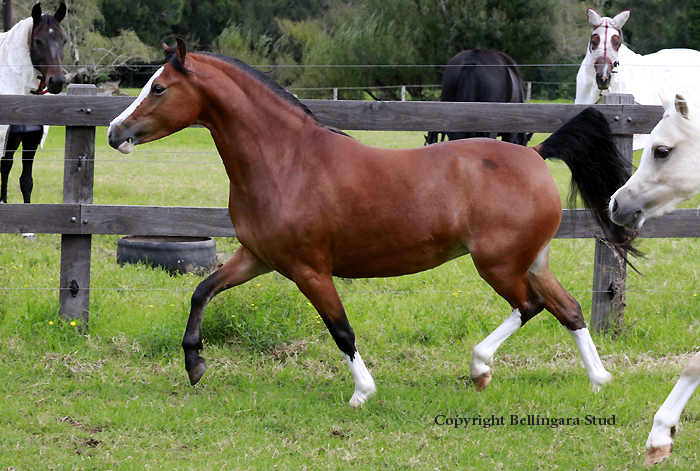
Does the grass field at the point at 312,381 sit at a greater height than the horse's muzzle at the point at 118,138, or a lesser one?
lesser

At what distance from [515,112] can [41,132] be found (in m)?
5.62

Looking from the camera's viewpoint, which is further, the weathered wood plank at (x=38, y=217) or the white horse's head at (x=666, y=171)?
the weathered wood plank at (x=38, y=217)

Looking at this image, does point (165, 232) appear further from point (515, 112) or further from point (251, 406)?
point (515, 112)

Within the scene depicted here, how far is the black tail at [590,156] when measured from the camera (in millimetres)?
4121

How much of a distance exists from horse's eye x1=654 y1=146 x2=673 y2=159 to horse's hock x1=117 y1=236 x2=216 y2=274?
4184 mm

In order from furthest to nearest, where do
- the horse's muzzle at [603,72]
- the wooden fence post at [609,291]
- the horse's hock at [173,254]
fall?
the horse's muzzle at [603,72], the horse's hock at [173,254], the wooden fence post at [609,291]

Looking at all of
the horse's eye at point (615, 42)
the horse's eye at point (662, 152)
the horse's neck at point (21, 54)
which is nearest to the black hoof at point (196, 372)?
the horse's eye at point (662, 152)

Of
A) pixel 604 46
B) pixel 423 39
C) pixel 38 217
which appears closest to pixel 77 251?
pixel 38 217

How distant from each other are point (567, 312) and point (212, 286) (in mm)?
2088

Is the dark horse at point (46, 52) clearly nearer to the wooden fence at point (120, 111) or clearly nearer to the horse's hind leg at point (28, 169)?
the horse's hind leg at point (28, 169)

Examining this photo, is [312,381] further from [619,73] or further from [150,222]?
[619,73]

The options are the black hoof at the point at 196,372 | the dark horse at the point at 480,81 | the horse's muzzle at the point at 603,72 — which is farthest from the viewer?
the dark horse at the point at 480,81

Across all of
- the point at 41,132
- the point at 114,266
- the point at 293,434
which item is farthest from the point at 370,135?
the point at 293,434

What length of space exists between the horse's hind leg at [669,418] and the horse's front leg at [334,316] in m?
1.44
